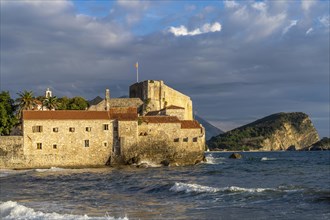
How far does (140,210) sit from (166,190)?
29.9 feet

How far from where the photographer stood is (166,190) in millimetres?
32000

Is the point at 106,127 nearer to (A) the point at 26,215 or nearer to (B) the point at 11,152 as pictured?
(B) the point at 11,152

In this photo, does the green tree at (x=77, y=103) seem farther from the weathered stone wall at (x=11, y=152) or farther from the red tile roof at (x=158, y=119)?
the weathered stone wall at (x=11, y=152)

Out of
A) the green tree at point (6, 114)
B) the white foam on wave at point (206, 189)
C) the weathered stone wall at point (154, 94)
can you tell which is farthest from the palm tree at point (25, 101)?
the white foam on wave at point (206, 189)

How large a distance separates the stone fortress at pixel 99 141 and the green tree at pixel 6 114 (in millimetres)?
4711

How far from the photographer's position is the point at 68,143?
54375mm

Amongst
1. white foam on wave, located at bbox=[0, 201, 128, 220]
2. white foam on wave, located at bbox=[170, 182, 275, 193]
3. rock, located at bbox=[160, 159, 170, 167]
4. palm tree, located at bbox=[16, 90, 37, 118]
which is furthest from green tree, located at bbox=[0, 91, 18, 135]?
white foam on wave, located at bbox=[0, 201, 128, 220]

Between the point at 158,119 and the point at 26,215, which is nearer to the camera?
the point at 26,215

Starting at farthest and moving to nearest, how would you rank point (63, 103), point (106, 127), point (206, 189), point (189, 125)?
1. point (63, 103)
2. point (189, 125)
3. point (106, 127)
4. point (206, 189)

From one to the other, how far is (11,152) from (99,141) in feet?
31.3

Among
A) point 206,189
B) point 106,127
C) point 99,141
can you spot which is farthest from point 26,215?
point 106,127

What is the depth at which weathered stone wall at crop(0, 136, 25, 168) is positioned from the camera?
52.5 m

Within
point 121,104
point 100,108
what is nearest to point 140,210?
point 100,108

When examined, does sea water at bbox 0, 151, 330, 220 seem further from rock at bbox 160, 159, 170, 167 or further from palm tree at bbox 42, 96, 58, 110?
palm tree at bbox 42, 96, 58, 110
